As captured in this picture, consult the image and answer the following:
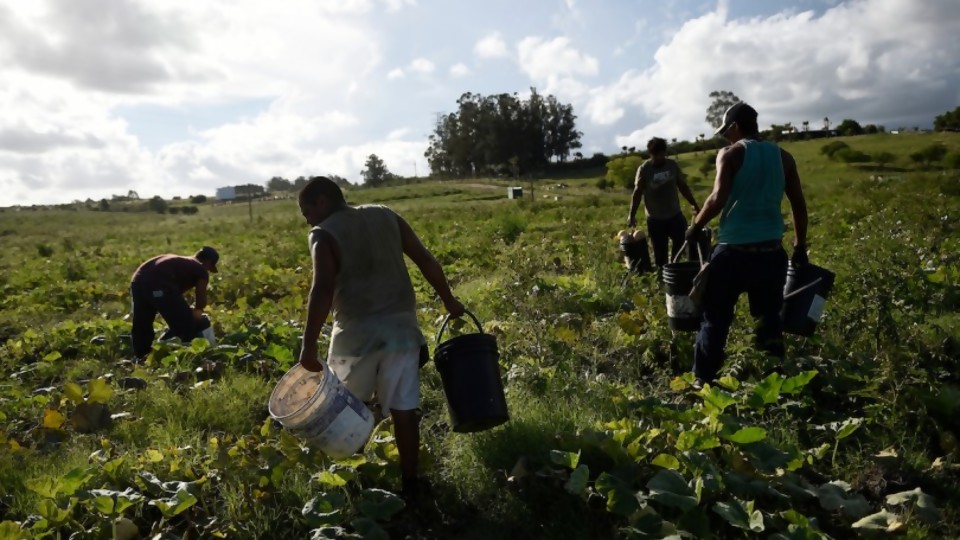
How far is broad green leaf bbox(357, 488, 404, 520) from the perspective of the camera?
303 centimetres

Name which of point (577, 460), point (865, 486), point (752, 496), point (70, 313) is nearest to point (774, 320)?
point (865, 486)

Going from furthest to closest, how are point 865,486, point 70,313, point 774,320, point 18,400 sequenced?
point 70,313, point 18,400, point 774,320, point 865,486

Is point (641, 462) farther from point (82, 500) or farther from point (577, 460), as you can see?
point (82, 500)

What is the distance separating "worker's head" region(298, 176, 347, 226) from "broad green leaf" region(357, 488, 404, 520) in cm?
130

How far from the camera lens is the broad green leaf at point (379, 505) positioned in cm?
A: 303

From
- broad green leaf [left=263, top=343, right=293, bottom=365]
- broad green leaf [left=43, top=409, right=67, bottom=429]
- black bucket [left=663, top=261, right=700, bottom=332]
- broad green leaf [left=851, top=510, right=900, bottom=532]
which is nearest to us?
broad green leaf [left=851, top=510, right=900, bottom=532]

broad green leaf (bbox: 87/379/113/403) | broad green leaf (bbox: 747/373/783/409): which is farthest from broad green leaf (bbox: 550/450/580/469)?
broad green leaf (bbox: 87/379/113/403)

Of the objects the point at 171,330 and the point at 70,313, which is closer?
the point at 171,330

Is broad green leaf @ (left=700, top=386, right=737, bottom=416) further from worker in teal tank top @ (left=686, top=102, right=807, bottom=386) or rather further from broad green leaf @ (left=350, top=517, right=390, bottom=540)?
broad green leaf @ (left=350, top=517, right=390, bottom=540)

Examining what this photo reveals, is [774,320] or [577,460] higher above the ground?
[774,320]

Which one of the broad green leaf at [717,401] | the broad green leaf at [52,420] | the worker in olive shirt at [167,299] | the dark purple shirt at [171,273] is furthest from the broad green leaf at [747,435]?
the dark purple shirt at [171,273]

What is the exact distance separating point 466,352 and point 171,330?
14.5 feet

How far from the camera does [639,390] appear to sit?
4.48 meters

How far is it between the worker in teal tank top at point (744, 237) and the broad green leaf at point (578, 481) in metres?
1.53
